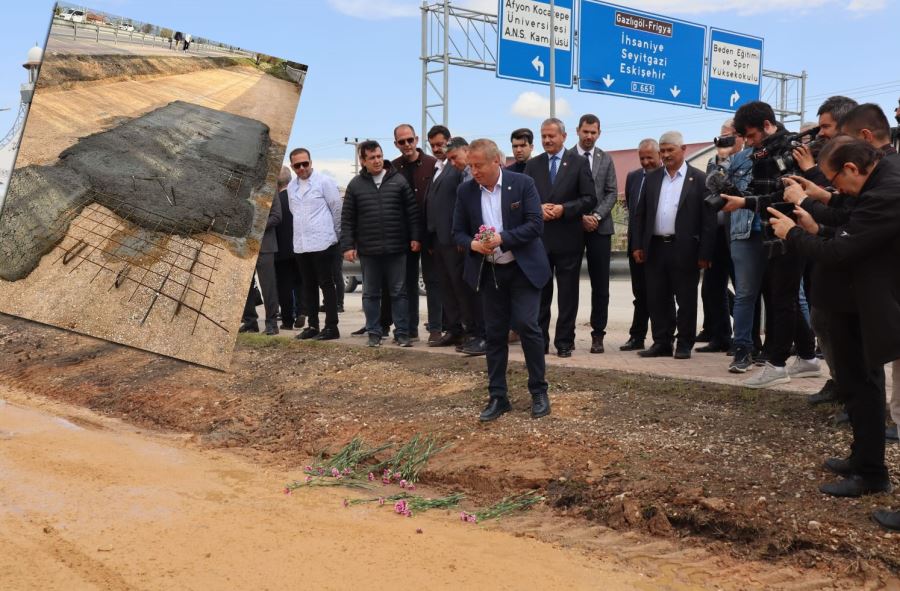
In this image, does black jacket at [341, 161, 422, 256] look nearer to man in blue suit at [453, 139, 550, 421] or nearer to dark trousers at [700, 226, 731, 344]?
man in blue suit at [453, 139, 550, 421]

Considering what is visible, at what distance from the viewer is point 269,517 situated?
16.5 ft

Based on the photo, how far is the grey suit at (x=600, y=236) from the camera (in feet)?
29.1

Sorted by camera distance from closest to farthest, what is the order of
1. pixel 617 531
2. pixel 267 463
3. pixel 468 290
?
pixel 617 531
pixel 267 463
pixel 468 290

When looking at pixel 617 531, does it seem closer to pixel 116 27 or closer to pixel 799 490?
pixel 799 490

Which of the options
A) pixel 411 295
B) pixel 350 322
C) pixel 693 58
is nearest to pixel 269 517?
pixel 411 295

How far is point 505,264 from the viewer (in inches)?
256

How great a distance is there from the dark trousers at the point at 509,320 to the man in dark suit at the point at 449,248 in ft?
6.69

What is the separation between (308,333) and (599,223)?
3.54 metres

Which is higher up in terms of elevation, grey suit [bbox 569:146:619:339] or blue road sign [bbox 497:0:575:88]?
blue road sign [bbox 497:0:575:88]

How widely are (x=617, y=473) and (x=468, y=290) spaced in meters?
3.89

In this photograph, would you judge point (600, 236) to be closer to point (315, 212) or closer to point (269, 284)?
point (315, 212)

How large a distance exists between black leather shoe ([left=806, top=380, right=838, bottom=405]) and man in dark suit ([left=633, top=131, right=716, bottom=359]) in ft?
7.16

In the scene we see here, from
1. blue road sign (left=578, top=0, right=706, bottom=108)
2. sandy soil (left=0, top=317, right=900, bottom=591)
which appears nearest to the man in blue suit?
sandy soil (left=0, top=317, right=900, bottom=591)

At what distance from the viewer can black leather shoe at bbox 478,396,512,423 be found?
21.6ft
